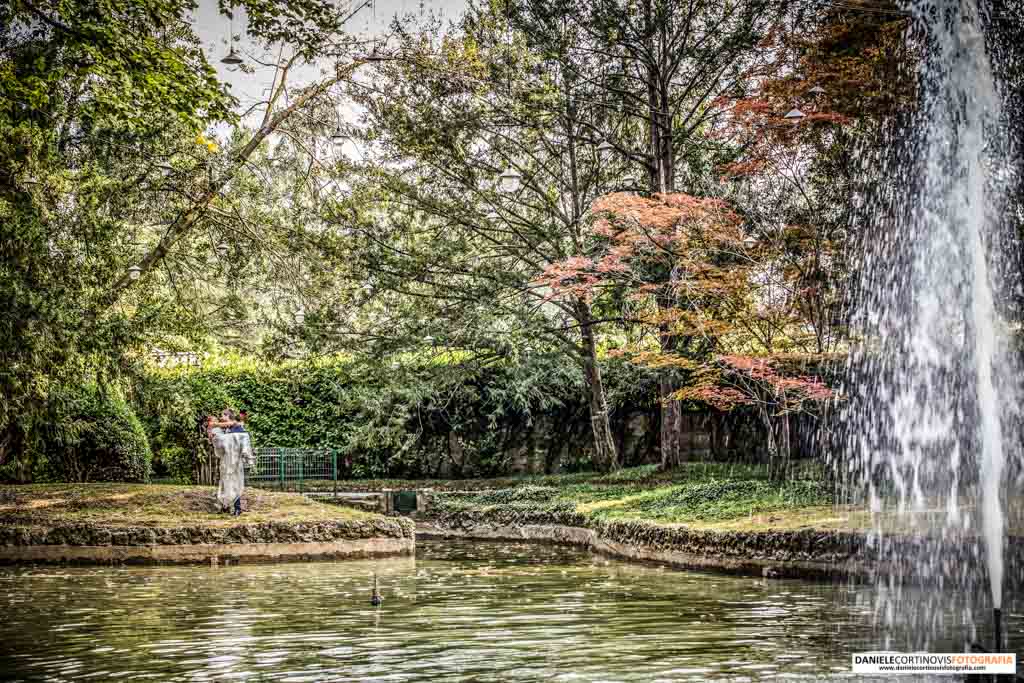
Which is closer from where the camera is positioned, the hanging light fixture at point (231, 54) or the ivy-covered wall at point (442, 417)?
the hanging light fixture at point (231, 54)

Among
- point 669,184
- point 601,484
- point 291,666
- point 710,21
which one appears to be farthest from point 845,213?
point 291,666

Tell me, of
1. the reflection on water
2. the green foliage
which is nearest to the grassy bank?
the green foliage

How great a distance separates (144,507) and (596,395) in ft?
34.4

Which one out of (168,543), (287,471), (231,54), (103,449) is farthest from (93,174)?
(287,471)

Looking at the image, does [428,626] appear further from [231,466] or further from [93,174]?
[93,174]

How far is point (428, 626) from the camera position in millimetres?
9094

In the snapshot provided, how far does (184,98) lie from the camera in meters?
11.0

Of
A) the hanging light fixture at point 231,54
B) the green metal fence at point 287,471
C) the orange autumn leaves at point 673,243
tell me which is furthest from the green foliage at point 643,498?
the hanging light fixture at point 231,54

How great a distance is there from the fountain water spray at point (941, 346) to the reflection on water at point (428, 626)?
1252 millimetres

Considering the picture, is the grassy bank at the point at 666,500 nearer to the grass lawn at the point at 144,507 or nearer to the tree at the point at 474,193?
the tree at the point at 474,193

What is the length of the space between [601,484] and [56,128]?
43.1 feet

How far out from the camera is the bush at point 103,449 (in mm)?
22906

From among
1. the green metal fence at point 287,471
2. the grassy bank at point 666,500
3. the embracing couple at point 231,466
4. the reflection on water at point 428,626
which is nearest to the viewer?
the reflection on water at point 428,626

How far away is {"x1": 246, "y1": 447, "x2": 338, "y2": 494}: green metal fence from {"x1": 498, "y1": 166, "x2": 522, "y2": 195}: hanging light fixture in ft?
26.4
